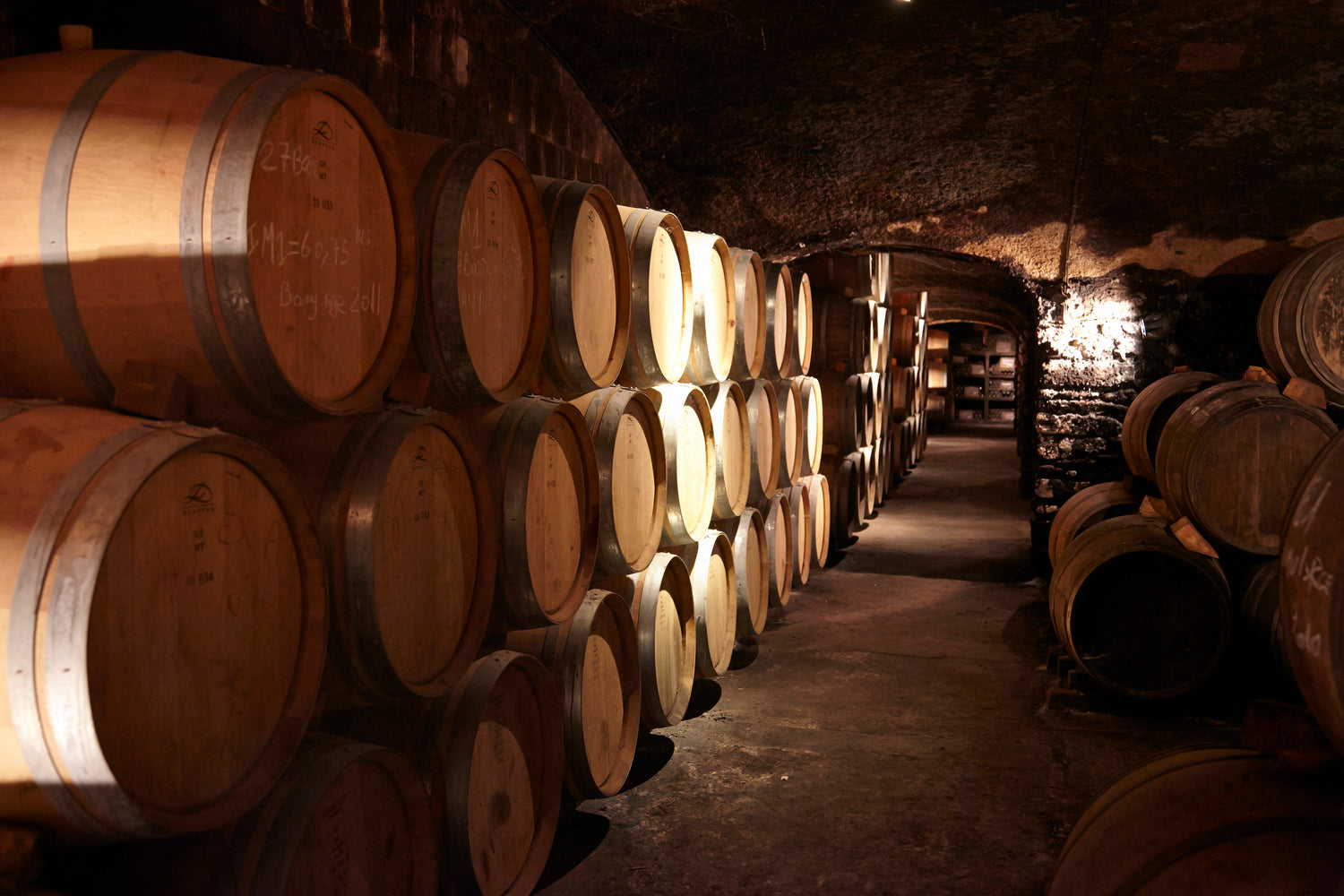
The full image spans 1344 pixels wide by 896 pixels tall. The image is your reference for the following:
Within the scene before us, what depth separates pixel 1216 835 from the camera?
1.45 metres

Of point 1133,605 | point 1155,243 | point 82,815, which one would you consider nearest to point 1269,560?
point 1133,605

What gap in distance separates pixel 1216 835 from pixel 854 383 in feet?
21.8

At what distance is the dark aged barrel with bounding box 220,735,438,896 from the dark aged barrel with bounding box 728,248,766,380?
3.11 metres

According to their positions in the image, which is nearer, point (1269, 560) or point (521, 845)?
point (521, 845)

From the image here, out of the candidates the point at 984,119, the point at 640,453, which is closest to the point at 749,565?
the point at 640,453

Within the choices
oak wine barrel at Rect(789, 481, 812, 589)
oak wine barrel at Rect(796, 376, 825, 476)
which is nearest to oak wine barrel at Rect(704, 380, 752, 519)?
oak wine barrel at Rect(789, 481, 812, 589)

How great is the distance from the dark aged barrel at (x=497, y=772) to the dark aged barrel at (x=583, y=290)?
0.96m

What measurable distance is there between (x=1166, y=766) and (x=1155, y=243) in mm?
5153

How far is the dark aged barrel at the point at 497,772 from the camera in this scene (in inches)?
91.2

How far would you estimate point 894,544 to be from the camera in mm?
8281

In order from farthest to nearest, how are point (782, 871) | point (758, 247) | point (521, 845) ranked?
point (758, 247) < point (782, 871) < point (521, 845)

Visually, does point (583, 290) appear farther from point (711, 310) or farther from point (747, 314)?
point (747, 314)

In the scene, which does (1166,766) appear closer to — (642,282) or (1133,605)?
(642,282)

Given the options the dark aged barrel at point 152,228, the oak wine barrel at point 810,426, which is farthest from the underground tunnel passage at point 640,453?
the oak wine barrel at point 810,426
